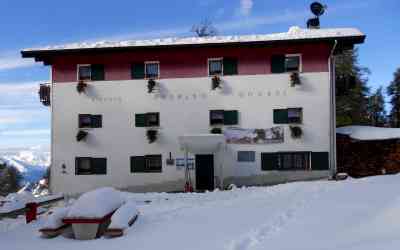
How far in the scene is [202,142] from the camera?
67.1ft

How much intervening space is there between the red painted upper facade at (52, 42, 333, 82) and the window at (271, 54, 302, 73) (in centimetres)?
22

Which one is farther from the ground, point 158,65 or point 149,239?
point 158,65

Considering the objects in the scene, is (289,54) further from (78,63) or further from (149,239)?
(149,239)

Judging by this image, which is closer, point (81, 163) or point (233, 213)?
point (233, 213)

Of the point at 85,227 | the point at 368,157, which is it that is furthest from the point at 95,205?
the point at 368,157

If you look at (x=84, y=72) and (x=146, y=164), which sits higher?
(x=84, y=72)

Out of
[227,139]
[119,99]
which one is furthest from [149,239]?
[119,99]

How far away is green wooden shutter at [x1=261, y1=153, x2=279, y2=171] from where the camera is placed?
21125 millimetres

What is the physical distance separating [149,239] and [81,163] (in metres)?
14.4

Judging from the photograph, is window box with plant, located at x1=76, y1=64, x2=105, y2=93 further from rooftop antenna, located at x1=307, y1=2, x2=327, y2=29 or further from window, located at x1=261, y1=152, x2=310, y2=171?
rooftop antenna, located at x1=307, y1=2, x2=327, y2=29

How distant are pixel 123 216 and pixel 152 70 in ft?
43.5

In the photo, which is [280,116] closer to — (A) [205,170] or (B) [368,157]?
(A) [205,170]

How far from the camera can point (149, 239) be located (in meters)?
9.27

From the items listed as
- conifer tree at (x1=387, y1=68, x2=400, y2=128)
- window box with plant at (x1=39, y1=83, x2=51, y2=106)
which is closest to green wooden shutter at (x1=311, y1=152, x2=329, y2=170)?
window box with plant at (x1=39, y1=83, x2=51, y2=106)
